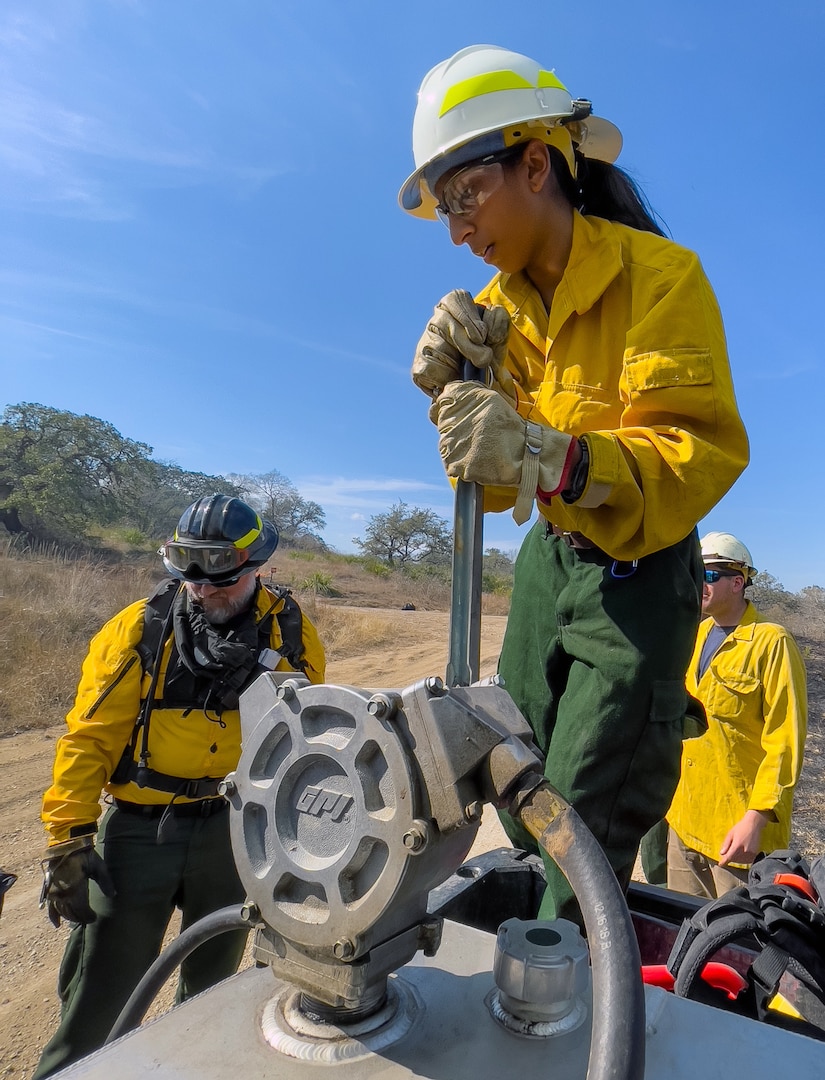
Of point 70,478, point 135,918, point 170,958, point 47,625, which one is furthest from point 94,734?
point 70,478

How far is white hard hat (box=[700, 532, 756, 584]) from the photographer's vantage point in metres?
3.94

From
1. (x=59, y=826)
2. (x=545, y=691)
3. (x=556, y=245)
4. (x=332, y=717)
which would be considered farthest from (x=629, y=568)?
(x=59, y=826)

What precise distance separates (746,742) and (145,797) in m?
2.90

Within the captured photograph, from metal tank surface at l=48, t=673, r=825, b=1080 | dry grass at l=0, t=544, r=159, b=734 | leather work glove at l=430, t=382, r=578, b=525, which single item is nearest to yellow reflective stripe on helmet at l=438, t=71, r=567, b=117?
leather work glove at l=430, t=382, r=578, b=525

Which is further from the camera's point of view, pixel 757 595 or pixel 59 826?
pixel 757 595

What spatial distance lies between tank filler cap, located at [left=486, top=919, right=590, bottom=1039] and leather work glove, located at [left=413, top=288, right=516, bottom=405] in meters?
1.07

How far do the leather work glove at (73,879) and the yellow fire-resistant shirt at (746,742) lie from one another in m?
2.87

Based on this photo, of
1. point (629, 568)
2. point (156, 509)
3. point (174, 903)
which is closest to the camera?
point (629, 568)

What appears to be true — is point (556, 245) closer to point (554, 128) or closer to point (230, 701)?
point (554, 128)

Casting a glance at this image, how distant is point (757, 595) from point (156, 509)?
21253 mm

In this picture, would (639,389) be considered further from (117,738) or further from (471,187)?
(117,738)

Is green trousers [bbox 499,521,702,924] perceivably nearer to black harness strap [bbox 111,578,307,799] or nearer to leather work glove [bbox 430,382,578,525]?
leather work glove [bbox 430,382,578,525]

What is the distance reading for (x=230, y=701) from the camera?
295 centimetres

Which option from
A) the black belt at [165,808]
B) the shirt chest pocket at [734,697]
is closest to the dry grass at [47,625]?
the black belt at [165,808]
